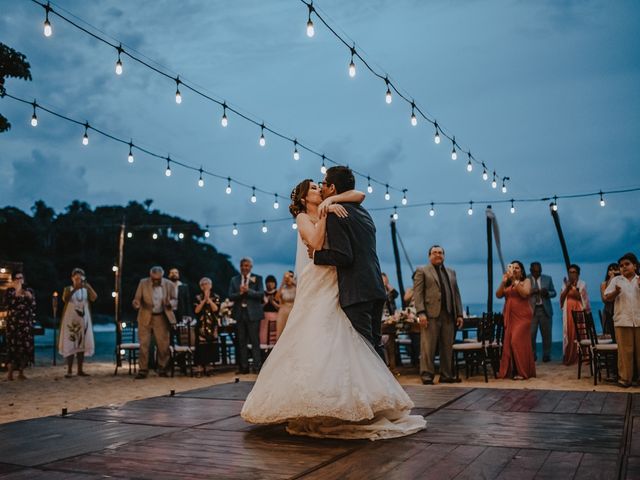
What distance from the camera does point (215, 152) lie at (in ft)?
276

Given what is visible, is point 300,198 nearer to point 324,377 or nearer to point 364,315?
point 364,315

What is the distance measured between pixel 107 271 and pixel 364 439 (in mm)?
35603

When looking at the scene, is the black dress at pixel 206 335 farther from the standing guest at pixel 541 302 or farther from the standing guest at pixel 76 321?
the standing guest at pixel 541 302

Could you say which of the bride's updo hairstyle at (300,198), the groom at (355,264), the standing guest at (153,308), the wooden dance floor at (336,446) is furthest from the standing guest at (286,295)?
the groom at (355,264)

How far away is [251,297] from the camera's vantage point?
9953 millimetres

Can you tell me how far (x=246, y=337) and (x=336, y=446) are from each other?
23.0ft

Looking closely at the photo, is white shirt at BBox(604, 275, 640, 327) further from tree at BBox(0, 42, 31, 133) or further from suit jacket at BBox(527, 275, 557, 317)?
tree at BBox(0, 42, 31, 133)

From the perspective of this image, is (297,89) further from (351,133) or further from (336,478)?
(336,478)

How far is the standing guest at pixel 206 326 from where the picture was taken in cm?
1009

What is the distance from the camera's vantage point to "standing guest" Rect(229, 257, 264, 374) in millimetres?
9938

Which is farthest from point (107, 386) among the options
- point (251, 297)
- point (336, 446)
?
point (336, 446)

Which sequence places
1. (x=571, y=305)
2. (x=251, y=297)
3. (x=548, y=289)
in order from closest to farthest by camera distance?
(x=251, y=297)
(x=571, y=305)
(x=548, y=289)

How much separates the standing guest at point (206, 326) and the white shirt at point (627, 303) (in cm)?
579

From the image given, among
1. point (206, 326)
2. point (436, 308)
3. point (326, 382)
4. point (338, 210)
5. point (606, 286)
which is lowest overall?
point (326, 382)
